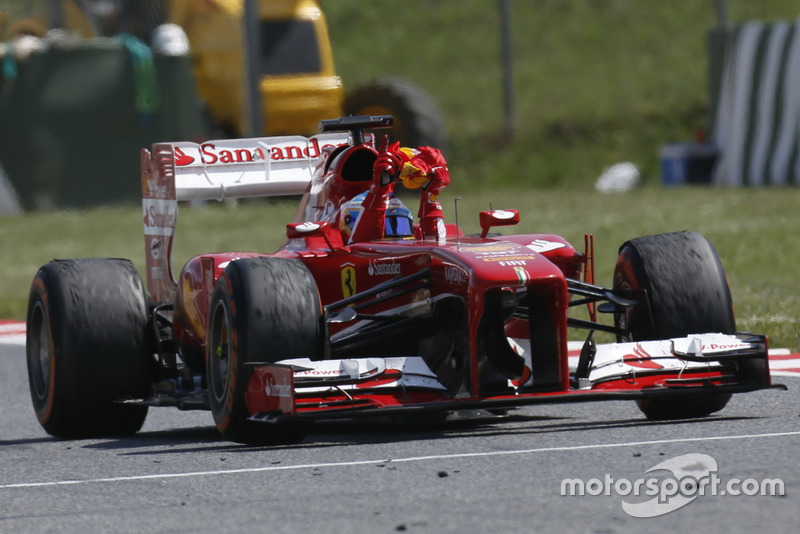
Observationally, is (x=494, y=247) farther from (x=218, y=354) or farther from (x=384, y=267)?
(x=218, y=354)


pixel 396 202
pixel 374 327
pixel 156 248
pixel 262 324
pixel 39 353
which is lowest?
pixel 39 353

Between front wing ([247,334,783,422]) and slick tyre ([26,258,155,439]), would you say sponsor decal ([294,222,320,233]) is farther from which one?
front wing ([247,334,783,422])

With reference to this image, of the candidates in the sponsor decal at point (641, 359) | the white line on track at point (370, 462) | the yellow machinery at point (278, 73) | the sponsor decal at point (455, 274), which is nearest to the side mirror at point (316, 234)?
the sponsor decal at point (455, 274)

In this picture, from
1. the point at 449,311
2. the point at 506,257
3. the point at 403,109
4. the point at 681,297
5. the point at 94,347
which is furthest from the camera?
the point at 403,109

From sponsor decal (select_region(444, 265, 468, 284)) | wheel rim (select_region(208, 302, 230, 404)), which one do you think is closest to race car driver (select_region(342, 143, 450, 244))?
sponsor decal (select_region(444, 265, 468, 284))

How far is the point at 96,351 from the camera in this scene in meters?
8.88

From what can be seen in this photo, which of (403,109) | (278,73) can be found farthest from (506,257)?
(278,73)

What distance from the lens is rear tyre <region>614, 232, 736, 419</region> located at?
821 centimetres

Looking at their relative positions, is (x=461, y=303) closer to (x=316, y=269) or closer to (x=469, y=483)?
(x=316, y=269)

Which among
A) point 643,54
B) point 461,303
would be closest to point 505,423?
point 461,303

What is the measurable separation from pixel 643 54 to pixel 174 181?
28692mm

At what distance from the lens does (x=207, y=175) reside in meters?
10.4

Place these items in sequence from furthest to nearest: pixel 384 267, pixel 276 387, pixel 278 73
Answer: pixel 278 73 < pixel 384 267 < pixel 276 387

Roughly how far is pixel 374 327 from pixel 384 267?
302 mm
